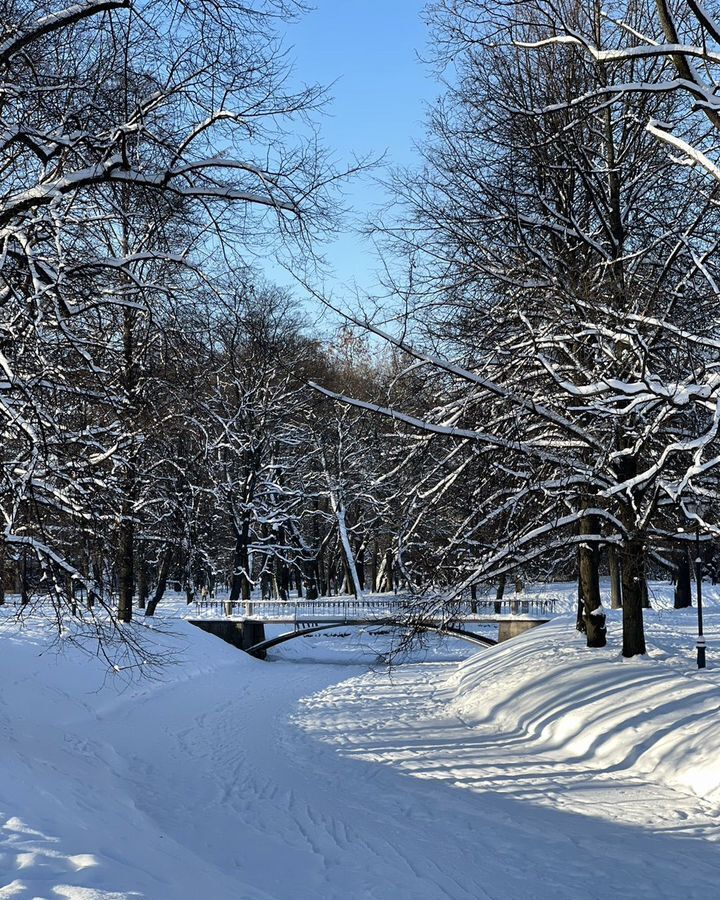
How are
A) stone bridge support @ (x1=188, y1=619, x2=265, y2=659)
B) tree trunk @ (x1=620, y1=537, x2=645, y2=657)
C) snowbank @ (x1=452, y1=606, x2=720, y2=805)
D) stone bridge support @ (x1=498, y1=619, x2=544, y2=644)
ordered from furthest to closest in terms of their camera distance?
stone bridge support @ (x1=188, y1=619, x2=265, y2=659)
stone bridge support @ (x1=498, y1=619, x2=544, y2=644)
tree trunk @ (x1=620, y1=537, x2=645, y2=657)
snowbank @ (x1=452, y1=606, x2=720, y2=805)

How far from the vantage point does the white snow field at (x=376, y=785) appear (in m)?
7.12

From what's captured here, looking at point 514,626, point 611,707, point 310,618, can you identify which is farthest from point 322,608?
point 611,707

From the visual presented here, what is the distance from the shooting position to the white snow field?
7.12 metres

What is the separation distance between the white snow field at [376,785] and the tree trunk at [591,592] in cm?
48

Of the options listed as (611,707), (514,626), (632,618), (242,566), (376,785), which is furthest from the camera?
(242,566)

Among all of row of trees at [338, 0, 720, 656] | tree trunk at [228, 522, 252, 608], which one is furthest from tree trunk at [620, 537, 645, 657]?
tree trunk at [228, 522, 252, 608]

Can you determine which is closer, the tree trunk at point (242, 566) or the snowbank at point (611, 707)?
the snowbank at point (611, 707)

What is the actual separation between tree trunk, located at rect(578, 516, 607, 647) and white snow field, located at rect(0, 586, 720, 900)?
48 cm

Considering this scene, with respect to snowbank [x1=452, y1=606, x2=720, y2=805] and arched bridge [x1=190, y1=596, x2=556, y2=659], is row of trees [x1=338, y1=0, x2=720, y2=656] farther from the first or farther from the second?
arched bridge [x1=190, y1=596, x2=556, y2=659]

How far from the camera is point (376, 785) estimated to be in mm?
11430

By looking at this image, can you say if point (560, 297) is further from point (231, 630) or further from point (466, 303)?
point (231, 630)

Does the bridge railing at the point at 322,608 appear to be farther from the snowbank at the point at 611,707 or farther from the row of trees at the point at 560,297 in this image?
the row of trees at the point at 560,297

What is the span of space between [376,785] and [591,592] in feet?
23.6

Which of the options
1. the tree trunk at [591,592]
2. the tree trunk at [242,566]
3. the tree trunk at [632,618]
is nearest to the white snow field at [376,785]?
the tree trunk at [591,592]
